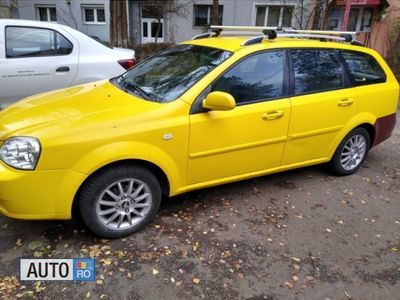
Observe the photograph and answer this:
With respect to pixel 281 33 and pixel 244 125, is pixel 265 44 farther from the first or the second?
pixel 244 125

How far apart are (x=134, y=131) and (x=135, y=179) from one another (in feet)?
1.34

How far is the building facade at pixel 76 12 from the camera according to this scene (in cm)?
1988

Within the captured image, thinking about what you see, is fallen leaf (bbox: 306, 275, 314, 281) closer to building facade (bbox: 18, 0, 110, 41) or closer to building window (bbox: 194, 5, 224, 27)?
building window (bbox: 194, 5, 224, 27)

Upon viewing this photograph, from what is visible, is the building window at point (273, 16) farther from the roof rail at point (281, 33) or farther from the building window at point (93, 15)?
the roof rail at point (281, 33)

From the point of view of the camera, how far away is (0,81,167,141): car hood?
2764 millimetres

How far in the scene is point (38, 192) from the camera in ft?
8.79

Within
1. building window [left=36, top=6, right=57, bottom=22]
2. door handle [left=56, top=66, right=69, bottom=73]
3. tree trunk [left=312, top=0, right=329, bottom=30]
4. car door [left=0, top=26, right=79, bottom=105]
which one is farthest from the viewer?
building window [left=36, top=6, right=57, bottom=22]

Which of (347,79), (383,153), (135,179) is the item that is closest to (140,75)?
(135,179)

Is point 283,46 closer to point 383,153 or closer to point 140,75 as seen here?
point 140,75

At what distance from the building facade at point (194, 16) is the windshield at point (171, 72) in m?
14.1

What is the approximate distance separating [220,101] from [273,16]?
55.0 feet

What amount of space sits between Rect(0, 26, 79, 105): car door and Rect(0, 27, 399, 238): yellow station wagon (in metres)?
1.68

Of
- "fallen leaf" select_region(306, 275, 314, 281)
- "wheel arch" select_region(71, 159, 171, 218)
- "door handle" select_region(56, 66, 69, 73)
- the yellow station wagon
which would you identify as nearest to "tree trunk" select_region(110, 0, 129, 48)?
"door handle" select_region(56, 66, 69, 73)

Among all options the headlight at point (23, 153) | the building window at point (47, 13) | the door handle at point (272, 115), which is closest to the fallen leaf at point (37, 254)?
the headlight at point (23, 153)
